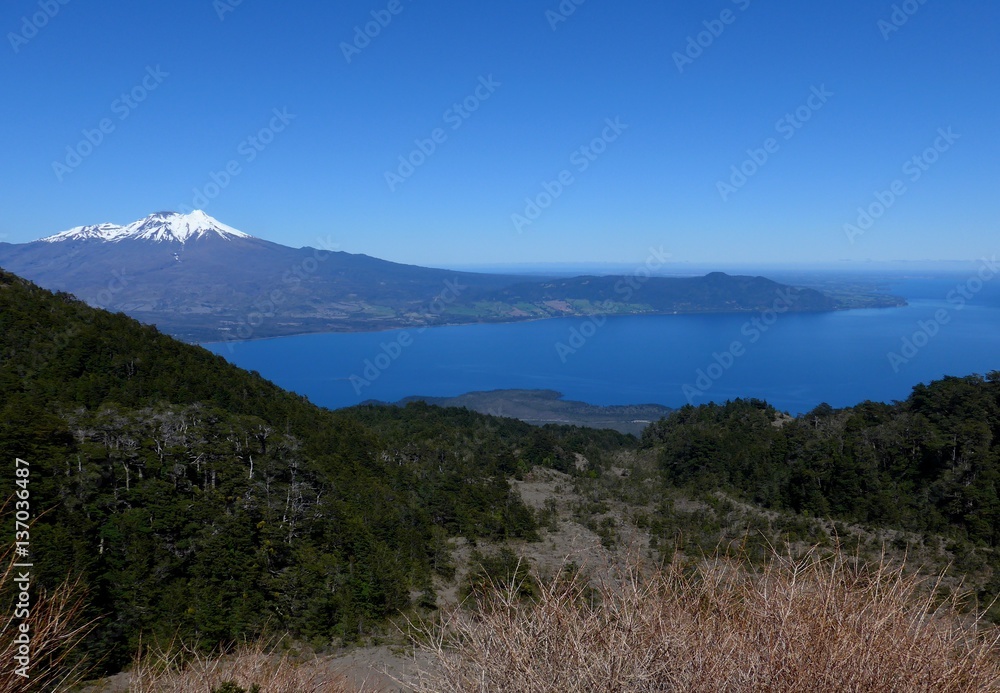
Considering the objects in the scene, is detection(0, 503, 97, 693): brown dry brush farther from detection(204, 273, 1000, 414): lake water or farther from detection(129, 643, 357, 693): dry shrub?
detection(204, 273, 1000, 414): lake water

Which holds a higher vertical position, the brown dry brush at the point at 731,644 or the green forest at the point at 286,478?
the brown dry brush at the point at 731,644

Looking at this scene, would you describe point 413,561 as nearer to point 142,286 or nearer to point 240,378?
point 240,378

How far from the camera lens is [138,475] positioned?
1084 cm

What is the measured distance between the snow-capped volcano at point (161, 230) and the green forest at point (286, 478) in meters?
141

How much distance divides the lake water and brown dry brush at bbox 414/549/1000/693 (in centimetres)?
4444

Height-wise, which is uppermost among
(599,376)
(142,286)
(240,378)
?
(142,286)

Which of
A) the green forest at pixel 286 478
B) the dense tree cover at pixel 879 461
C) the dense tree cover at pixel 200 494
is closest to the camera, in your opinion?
the dense tree cover at pixel 200 494

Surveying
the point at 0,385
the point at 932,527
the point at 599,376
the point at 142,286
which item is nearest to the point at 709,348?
the point at 599,376

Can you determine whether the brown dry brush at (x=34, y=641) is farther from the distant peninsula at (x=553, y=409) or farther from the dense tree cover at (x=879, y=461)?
the distant peninsula at (x=553, y=409)

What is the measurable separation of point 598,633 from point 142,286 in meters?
124

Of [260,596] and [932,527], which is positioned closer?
[260,596]

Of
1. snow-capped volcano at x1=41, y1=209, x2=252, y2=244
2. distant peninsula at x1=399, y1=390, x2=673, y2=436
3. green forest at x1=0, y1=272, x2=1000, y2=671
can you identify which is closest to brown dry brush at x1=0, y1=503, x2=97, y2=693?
green forest at x1=0, y1=272, x2=1000, y2=671

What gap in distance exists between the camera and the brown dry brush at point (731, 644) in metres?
2.78

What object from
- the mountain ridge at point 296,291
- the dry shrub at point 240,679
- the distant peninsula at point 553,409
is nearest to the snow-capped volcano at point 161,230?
the mountain ridge at point 296,291
